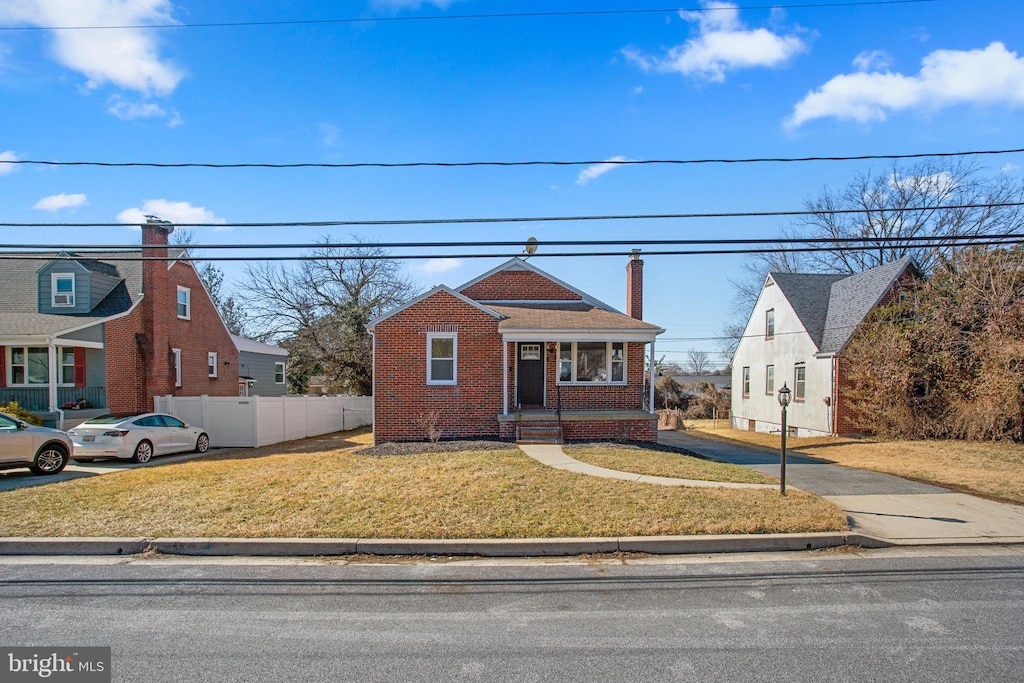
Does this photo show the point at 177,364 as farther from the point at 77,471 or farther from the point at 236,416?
the point at 77,471

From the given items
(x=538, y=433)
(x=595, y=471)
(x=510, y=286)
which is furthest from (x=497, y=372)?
(x=595, y=471)

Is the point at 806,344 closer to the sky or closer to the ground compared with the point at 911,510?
closer to the sky

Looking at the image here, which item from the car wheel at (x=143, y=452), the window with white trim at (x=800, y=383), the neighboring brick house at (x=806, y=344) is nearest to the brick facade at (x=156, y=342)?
the car wheel at (x=143, y=452)

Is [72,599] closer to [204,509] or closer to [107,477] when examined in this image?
[204,509]

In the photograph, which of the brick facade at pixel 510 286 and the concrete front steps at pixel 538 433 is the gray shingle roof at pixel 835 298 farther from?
the concrete front steps at pixel 538 433

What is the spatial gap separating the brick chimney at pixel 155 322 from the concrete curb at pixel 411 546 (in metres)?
15.8

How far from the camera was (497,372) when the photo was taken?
15.7m

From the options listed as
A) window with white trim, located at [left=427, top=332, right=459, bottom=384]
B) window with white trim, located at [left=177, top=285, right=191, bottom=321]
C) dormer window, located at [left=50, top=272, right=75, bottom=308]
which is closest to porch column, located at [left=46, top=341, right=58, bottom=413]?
dormer window, located at [left=50, top=272, right=75, bottom=308]

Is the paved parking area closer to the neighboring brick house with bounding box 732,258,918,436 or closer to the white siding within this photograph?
the white siding

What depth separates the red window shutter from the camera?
19281 millimetres

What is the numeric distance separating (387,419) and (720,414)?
28.8 meters

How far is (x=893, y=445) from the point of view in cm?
1644

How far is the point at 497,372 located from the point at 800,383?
581 inches

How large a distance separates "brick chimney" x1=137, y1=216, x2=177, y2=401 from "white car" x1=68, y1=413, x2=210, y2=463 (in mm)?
4887
